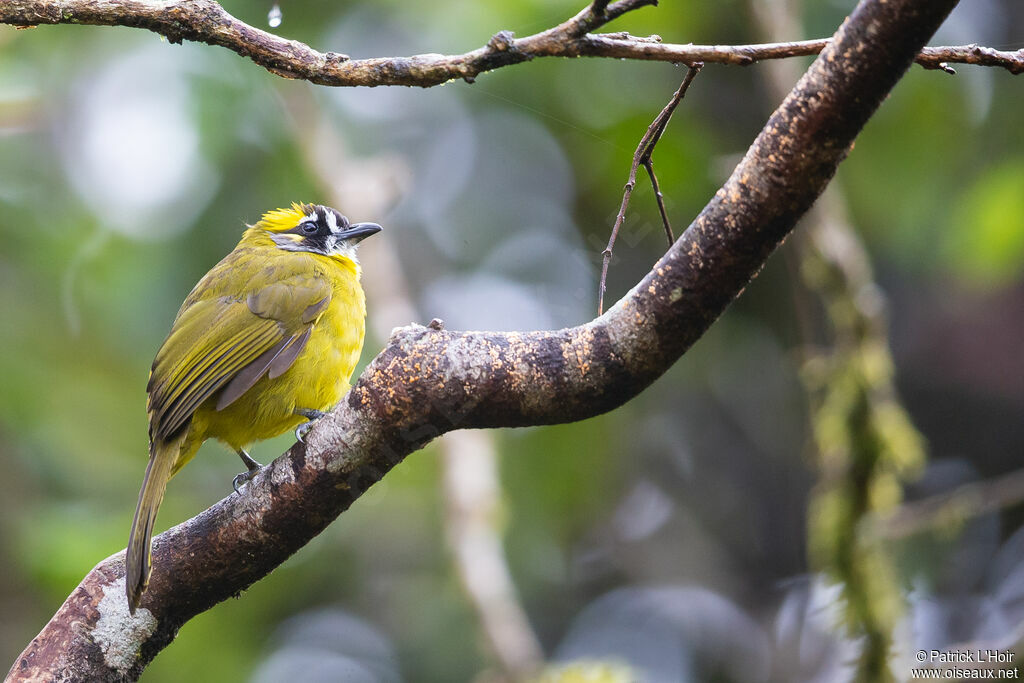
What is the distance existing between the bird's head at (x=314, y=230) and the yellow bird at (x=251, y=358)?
0.42 metres

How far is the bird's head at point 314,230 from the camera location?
413 cm

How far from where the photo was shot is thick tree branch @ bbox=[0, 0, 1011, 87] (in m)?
1.96

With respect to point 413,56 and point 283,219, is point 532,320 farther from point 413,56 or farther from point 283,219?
point 413,56

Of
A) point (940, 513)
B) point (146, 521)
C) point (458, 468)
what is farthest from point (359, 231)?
point (940, 513)

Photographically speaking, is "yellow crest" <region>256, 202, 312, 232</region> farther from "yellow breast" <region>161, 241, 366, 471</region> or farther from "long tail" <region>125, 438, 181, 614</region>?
"long tail" <region>125, 438, 181, 614</region>

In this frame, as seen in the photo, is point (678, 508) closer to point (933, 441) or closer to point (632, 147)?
point (933, 441)

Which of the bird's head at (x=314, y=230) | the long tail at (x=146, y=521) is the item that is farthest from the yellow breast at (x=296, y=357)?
the bird's head at (x=314, y=230)

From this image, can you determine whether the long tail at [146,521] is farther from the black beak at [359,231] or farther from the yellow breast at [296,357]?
the black beak at [359,231]

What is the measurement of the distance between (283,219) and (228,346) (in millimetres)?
1195

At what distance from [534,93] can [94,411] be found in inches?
115

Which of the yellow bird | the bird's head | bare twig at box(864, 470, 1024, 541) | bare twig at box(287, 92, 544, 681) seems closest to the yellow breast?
the yellow bird

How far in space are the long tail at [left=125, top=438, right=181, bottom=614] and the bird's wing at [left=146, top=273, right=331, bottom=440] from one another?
6cm

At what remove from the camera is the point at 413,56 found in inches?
85.6

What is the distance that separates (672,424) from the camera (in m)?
6.78
